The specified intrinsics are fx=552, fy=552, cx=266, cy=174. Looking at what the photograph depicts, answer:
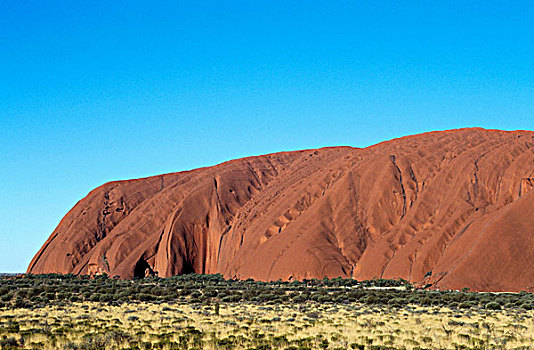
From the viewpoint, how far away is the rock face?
167ft

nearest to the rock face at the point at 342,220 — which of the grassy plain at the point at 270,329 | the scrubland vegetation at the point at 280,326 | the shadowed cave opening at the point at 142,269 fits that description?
the shadowed cave opening at the point at 142,269

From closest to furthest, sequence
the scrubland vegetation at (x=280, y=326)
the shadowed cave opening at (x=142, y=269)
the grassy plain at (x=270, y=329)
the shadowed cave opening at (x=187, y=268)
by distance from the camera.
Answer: the grassy plain at (x=270, y=329) < the scrubland vegetation at (x=280, y=326) < the shadowed cave opening at (x=187, y=268) < the shadowed cave opening at (x=142, y=269)

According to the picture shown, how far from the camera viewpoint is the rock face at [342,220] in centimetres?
5079

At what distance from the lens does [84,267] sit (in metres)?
89.1

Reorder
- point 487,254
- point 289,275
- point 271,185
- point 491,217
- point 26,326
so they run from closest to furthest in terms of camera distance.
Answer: point 26,326 < point 487,254 < point 491,217 < point 289,275 < point 271,185

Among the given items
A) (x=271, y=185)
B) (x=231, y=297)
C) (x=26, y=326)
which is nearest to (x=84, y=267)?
(x=271, y=185)

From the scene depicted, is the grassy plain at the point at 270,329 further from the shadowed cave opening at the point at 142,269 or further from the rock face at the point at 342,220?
→ the shadowed cave opening at the point at 142,269

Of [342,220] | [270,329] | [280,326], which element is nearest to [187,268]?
[342,220]

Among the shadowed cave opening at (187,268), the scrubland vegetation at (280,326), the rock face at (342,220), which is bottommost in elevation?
the shadowed cave opening at (187,268)

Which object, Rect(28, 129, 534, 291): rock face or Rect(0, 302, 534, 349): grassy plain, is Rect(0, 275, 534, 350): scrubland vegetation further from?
Rect(28, 129, 534, 291): rock face

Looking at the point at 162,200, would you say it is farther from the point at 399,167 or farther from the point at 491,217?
the point at 491,217

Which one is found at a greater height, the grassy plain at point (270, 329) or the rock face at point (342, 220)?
the rock face at point (342, 220)

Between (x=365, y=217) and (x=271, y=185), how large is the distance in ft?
79.8

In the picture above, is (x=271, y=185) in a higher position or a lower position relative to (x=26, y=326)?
higher
